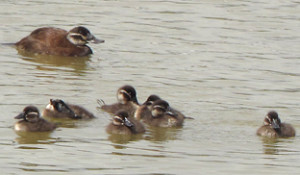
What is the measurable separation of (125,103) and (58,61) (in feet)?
11.3

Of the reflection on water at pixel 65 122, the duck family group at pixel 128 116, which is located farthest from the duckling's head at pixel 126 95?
the reflection on water at pixel 65 122

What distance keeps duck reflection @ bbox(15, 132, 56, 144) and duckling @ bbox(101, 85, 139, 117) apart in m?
1.28

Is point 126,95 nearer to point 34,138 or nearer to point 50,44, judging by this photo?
point 34,138

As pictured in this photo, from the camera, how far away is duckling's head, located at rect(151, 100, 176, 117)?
11619 millimetres

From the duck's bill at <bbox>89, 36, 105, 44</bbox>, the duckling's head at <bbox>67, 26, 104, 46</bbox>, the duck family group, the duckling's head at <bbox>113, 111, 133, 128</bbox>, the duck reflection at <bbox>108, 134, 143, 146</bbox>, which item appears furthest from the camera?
the duck's bill at <bbox>89, 36, 105, 44</bbox>

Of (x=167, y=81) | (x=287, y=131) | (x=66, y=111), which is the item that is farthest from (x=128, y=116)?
(x=167, y=81)

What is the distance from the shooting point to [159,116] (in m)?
11.8

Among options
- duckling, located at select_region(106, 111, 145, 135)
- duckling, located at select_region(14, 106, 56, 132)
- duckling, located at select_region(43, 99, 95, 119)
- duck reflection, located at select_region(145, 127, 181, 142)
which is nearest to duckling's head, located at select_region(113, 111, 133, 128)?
duckling, located at select_region(106, 111, 145, 135)

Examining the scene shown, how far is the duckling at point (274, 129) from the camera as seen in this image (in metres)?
11.2

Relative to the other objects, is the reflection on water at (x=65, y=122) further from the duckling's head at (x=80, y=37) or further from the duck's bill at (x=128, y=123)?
the duckling's head at (x=80, y=37)

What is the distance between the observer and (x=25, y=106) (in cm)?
1201

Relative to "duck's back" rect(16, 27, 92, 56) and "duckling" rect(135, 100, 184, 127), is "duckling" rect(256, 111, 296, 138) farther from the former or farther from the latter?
"duck's back" rect(16, 27, 92, 56)

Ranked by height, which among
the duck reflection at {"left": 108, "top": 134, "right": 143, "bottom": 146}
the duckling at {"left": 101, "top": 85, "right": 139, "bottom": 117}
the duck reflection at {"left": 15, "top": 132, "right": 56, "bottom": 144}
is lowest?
the duck reflection at {"left": 15, "top": 132, "right": 56, "bottom": 144}

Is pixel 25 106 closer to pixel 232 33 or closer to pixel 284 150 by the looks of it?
pixel 284 150
